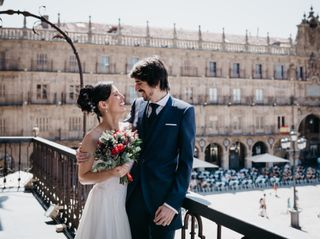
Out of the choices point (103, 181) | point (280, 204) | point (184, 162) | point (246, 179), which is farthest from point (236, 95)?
point (184, 162)

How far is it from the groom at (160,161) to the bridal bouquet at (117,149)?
0.09 m

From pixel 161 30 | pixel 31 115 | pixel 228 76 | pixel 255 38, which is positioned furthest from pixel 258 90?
pixel 31 115

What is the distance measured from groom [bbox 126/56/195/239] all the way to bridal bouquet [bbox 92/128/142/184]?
0.09 metres

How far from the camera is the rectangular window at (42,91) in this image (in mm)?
31469

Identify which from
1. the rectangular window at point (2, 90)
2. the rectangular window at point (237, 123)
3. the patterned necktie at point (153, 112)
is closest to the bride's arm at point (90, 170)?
the patterned necktie at point (153, 112)

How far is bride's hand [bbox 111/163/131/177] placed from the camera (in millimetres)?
2992

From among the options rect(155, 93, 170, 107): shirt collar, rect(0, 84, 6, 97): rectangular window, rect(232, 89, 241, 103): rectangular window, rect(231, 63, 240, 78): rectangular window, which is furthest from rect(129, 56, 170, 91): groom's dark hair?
rect(231, 63, 240, 78): rectangular window

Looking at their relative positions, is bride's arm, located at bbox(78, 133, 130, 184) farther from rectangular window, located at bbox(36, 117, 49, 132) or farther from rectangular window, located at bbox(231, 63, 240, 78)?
rectangular window, located at bbox(231, 63, 240, 78)

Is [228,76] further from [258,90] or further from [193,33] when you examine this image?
[193,33]

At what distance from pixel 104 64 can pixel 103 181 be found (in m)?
30.8

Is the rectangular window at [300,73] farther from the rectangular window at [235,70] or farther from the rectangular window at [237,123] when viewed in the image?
the rectangular window at [237,123]

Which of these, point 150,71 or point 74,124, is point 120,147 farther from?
point 74,124

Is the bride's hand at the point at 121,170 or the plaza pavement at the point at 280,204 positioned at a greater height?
the bride's hand at the point at 121,170

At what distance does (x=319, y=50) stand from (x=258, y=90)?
28.9 ft
